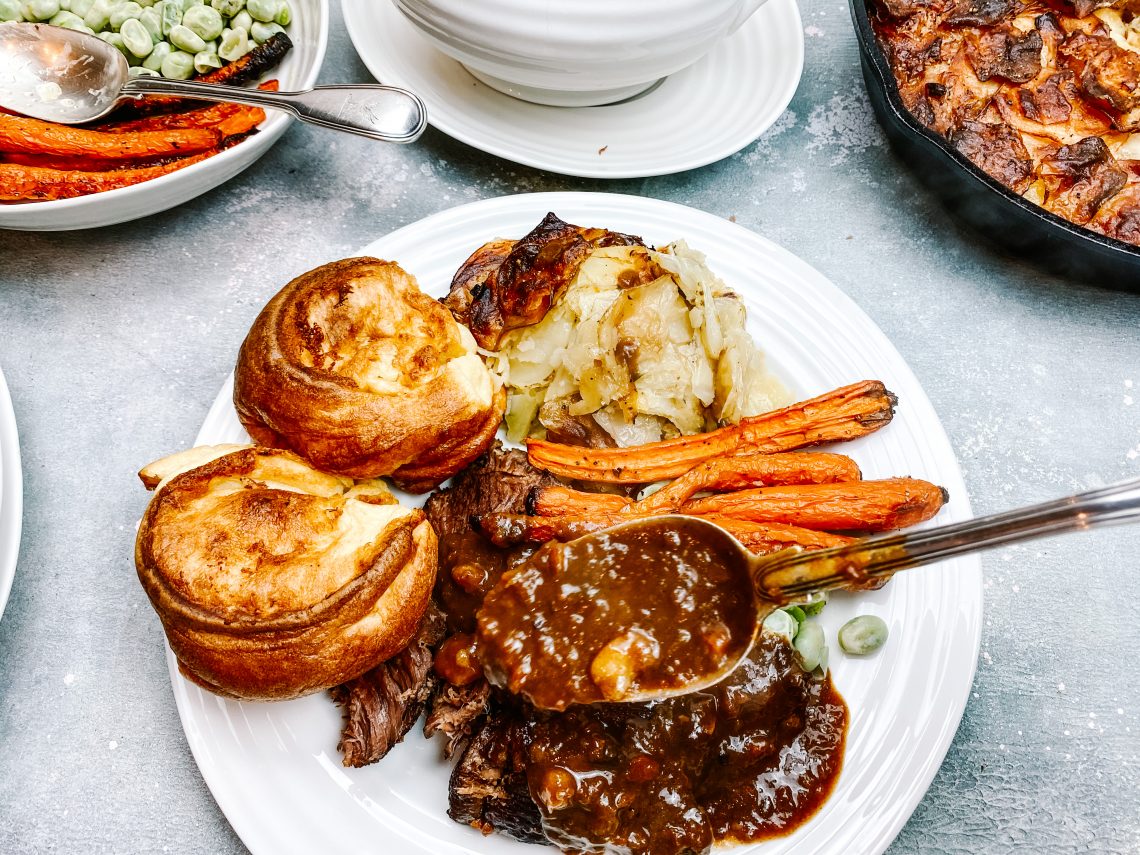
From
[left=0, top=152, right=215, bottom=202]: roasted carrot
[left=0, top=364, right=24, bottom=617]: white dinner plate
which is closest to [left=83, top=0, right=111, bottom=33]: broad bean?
[left=0, top=152, right=215, bottom=202]: roasted carrot

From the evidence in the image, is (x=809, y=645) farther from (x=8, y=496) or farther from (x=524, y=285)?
(x=8, y=496)

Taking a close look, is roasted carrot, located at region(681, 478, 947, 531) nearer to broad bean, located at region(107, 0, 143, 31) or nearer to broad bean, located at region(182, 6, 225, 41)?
broad bean, located at region(182, 6, 225, 41)

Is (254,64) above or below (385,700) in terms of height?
above

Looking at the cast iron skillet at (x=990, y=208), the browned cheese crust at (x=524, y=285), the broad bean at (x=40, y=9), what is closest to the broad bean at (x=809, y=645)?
the browned cheese crust at (x=524, y=285)

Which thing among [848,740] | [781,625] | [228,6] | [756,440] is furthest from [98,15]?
[848,740]

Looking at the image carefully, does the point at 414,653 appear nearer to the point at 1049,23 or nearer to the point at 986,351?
the point at 986,351
